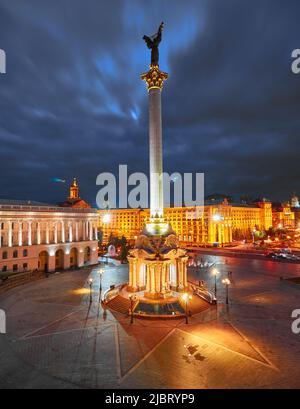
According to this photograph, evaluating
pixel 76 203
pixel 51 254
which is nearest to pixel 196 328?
pixel 51 254

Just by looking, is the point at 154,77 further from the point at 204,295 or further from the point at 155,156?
the point at 204,295

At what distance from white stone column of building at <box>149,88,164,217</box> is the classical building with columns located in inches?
1179

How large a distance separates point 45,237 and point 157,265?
33786mm

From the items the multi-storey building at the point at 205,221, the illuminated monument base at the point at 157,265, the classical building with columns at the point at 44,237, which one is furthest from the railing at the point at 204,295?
the multi-storey building at the point at 205,221

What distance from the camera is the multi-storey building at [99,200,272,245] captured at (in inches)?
4700

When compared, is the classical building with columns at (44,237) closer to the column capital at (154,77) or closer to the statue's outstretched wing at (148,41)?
the column capital at (154,77)

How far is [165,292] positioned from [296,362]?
16319mm

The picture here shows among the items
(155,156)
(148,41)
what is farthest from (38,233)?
(148,41)

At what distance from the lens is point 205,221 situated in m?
122

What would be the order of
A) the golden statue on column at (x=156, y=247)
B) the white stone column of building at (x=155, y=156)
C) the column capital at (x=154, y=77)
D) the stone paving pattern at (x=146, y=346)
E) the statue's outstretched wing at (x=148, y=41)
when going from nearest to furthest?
the stone paving pattern at (x=146, y=346), the golden statue on column at (x=156, y=247), the white stone column of building at (x=155, y=156), the column capital at (x=154, y=77), the statue's outstretched wing at (x=148, y=41)

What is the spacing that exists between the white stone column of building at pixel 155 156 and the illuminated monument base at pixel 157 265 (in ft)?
9.28

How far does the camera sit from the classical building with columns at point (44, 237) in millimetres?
51562

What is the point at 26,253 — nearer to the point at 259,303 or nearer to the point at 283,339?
the point at 259,303

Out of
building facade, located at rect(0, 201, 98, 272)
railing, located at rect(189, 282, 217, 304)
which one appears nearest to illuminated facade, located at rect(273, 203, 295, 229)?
building facade, located at rect(0, 201, 98, 272)
